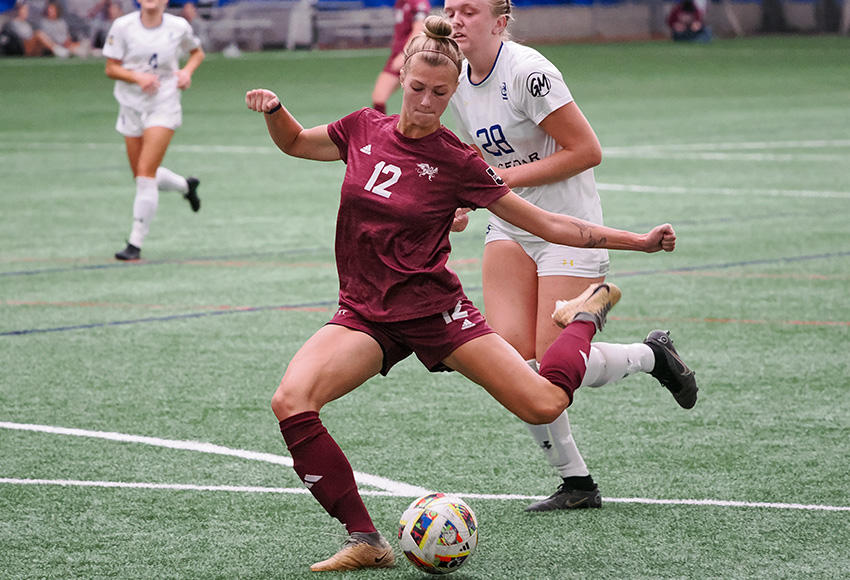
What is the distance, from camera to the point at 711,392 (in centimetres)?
755

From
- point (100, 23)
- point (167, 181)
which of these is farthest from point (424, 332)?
point (100, 23)

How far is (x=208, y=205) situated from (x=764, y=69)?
26.1 m

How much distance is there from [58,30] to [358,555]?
44.4m

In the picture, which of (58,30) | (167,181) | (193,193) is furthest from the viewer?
(58,30)

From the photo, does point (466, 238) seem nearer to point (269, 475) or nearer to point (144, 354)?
point (144, 354)

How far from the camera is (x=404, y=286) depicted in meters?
4.91

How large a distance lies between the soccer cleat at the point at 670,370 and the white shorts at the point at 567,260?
0.37m

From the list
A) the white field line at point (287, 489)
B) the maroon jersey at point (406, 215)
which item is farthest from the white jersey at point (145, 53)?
the maroon jersey at point (406, 215)

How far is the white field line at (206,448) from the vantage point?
232 inches

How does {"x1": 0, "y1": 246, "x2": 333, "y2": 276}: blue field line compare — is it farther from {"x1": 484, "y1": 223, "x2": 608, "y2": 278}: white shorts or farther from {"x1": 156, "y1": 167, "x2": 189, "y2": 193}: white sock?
{"x1": 484, "y1": 223, "x2": 608, "y2": 278}: white shorts

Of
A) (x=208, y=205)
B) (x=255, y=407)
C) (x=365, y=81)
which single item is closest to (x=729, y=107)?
(x=365, y=81)

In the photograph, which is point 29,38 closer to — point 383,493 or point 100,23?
point 100,23

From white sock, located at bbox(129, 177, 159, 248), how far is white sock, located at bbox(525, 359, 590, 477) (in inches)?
284

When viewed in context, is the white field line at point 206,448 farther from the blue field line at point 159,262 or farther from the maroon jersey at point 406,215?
the blue field line at point 159,262
